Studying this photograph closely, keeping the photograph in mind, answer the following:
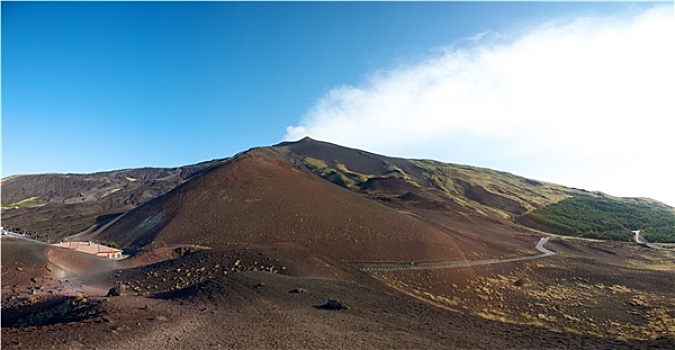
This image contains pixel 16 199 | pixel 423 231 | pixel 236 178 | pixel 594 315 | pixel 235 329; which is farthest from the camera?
pixel 16 199

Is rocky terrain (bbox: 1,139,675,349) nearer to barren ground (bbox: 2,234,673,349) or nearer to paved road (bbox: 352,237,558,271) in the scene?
barren ground (bbox: 2,234,673,349)

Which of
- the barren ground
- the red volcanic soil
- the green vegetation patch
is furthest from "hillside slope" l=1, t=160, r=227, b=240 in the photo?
the green vegetation patch

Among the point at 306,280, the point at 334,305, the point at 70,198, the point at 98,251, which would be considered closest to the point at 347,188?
the point at 98,251

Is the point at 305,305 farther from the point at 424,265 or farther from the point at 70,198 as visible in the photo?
the point at 70,198

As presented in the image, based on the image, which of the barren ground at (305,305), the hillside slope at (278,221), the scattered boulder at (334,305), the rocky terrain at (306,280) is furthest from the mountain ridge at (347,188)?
the scattered boulder at (334,305)

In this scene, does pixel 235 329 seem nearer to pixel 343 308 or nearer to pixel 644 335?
pixel 343 308

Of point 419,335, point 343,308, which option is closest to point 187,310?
A: point 343,308

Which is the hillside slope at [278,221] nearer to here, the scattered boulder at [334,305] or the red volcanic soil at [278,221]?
the red volcanic soil at [278,221]
